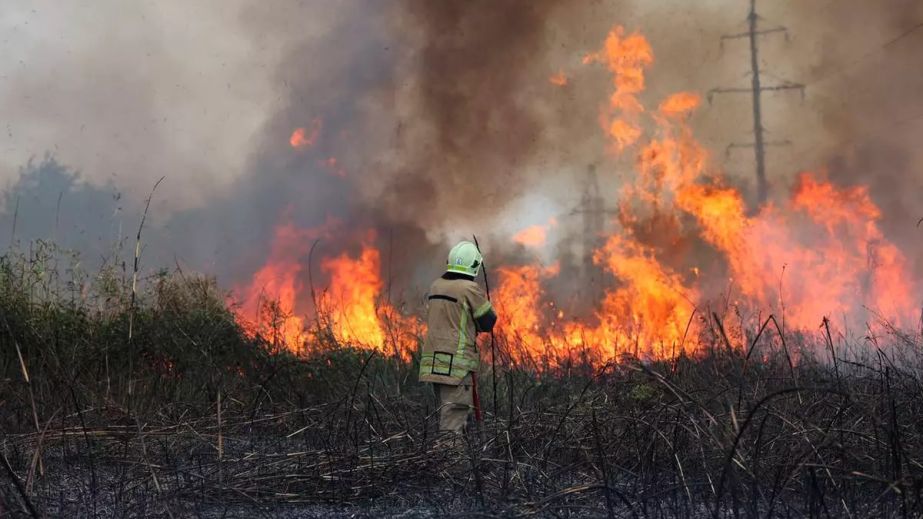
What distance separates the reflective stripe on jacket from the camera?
6.39m

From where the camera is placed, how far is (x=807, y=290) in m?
16.4

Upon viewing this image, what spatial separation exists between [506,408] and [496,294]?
25.4 ft

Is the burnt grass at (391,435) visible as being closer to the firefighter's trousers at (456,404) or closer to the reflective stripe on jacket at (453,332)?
the firefighter's trousers at (456,404)

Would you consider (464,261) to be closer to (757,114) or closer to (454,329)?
(454,329)

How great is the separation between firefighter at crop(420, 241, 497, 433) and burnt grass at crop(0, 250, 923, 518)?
0.89ft

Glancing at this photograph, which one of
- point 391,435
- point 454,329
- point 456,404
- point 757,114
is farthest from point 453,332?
point 757,114

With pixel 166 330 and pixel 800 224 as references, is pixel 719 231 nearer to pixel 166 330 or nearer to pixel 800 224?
pixel 800 224

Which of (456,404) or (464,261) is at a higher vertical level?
(464,261)

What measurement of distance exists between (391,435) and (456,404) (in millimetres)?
1044

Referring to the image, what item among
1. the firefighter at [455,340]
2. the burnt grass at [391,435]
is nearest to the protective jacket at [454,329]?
the firefighter at [455,340]

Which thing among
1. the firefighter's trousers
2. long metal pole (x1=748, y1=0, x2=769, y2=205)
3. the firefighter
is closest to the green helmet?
the firefighter

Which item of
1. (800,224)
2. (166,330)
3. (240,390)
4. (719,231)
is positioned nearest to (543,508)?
(240,390)

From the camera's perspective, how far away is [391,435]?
5363 millimetres

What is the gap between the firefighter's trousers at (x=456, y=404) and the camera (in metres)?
6.37
